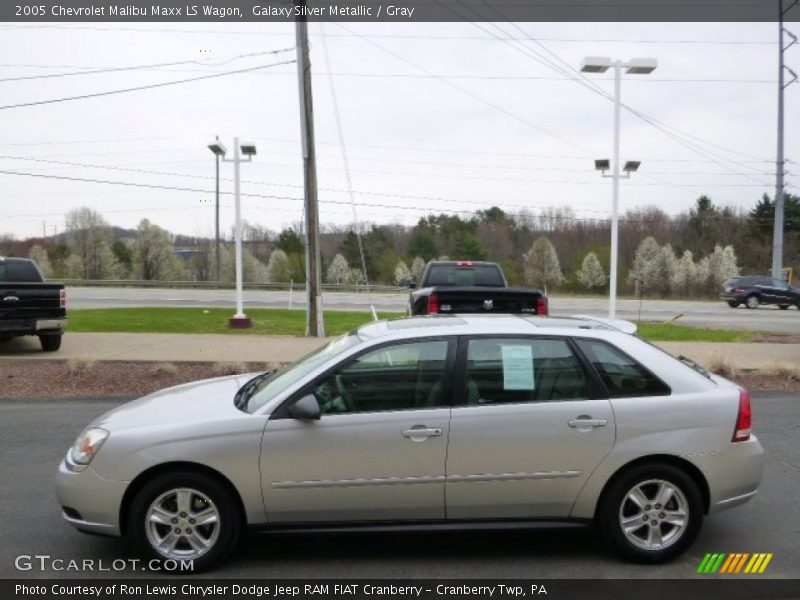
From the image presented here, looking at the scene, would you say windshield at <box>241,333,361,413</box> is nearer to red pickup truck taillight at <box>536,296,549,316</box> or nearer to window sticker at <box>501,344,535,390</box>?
window sticker at <box>501,344,535,390</box>

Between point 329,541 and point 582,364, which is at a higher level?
point 582,364

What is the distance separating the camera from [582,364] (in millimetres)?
4508

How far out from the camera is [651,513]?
14.3 ft

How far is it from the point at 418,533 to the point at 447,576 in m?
0.30

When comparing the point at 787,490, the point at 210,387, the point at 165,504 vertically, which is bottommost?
the point at 787,490

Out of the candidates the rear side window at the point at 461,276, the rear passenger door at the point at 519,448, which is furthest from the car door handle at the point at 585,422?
the rear side window at the point at 461,276

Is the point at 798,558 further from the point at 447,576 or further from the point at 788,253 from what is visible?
the point at 788,253

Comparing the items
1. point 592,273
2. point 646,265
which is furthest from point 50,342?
point 646,265

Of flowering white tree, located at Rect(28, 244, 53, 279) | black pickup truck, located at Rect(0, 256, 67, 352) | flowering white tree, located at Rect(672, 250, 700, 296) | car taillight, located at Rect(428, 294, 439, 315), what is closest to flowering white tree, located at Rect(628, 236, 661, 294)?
flowering white tree, located at Rect(672, 250, 700, 296)

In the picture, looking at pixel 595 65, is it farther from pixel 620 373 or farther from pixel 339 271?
pixel 339 271

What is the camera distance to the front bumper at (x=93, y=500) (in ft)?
13.6

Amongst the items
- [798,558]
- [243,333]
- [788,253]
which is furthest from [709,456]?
[788,253]

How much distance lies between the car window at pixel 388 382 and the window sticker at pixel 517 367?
0.38 meters

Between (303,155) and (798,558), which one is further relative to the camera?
(303,155)
